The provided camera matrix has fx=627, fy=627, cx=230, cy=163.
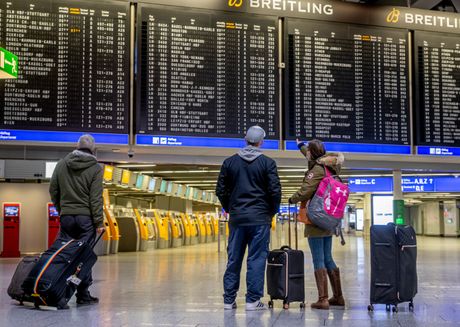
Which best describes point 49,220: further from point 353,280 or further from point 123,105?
point 353,280

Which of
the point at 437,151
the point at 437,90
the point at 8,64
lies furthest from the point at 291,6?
the point at 8,64

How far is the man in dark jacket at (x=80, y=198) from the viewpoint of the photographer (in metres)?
5.66

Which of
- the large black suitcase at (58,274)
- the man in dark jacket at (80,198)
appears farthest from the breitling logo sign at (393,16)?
the large black suitcase at (58,274)

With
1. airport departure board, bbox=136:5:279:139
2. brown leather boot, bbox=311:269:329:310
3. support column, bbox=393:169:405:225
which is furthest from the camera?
support column, bbox=393:169:405:225

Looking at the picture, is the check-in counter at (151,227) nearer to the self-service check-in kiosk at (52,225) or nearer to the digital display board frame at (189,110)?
the self-service check-in kiosk at (52,225)

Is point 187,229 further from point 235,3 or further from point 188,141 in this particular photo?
point 235,3

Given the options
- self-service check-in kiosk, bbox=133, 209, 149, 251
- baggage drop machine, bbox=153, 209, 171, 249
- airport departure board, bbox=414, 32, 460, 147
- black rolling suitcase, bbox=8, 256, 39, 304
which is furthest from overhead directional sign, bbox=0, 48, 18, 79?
baggage drop machine, bbox=153, 209, 171, 249

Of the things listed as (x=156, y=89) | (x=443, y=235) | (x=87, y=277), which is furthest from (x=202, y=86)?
(x=443, y=235)

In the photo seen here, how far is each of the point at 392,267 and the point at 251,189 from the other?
139 cm

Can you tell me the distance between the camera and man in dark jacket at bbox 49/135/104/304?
5664 millimetres

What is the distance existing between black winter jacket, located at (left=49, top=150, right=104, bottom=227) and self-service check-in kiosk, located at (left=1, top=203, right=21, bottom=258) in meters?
9.72

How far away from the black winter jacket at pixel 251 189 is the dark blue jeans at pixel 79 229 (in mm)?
1261

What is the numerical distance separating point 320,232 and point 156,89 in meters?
4.56

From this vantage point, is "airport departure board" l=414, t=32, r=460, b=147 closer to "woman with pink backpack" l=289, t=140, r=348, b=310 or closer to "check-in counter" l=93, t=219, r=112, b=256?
"woman with pink backpack" l=289, t=140, r=348, b=310
